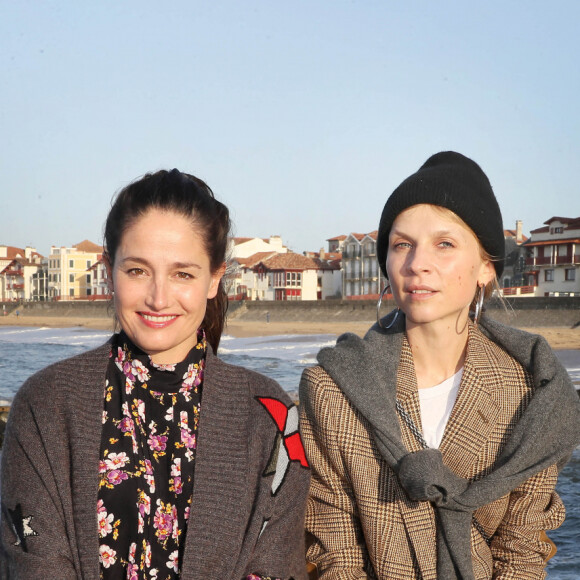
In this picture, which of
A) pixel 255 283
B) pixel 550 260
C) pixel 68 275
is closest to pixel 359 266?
pixel 255 283

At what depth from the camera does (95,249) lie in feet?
343

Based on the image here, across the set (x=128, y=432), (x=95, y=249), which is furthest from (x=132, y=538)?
(x=95, y=249)

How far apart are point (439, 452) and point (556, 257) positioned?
56552mm

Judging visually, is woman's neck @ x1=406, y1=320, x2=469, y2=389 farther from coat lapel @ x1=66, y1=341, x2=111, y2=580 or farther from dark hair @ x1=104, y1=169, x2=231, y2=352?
coat lapel @ x1=66, y1=341, x2=111, y2=580

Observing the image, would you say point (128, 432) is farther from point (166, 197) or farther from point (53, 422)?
point (166, 197)

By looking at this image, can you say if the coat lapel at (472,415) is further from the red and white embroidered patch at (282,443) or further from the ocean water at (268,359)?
the ocean water at (268,359)

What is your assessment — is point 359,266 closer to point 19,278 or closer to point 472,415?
point 19,278

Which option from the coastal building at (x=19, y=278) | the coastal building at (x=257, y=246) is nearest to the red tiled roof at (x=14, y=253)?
Answer: the coastal building at (x=19, y=278)

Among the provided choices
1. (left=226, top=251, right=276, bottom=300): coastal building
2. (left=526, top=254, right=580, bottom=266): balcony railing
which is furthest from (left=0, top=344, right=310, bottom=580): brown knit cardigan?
(left=226, top=251, right=276, bottom=300): coastal building

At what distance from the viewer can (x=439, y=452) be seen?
8.66 feet

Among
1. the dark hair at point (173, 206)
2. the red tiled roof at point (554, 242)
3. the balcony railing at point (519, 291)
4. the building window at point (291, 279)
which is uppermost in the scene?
the red tiled roof at point (554, 242)

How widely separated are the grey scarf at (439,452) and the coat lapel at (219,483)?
0.52 m

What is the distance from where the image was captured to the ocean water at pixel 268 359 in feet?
24.1

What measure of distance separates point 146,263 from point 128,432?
1.78ft
